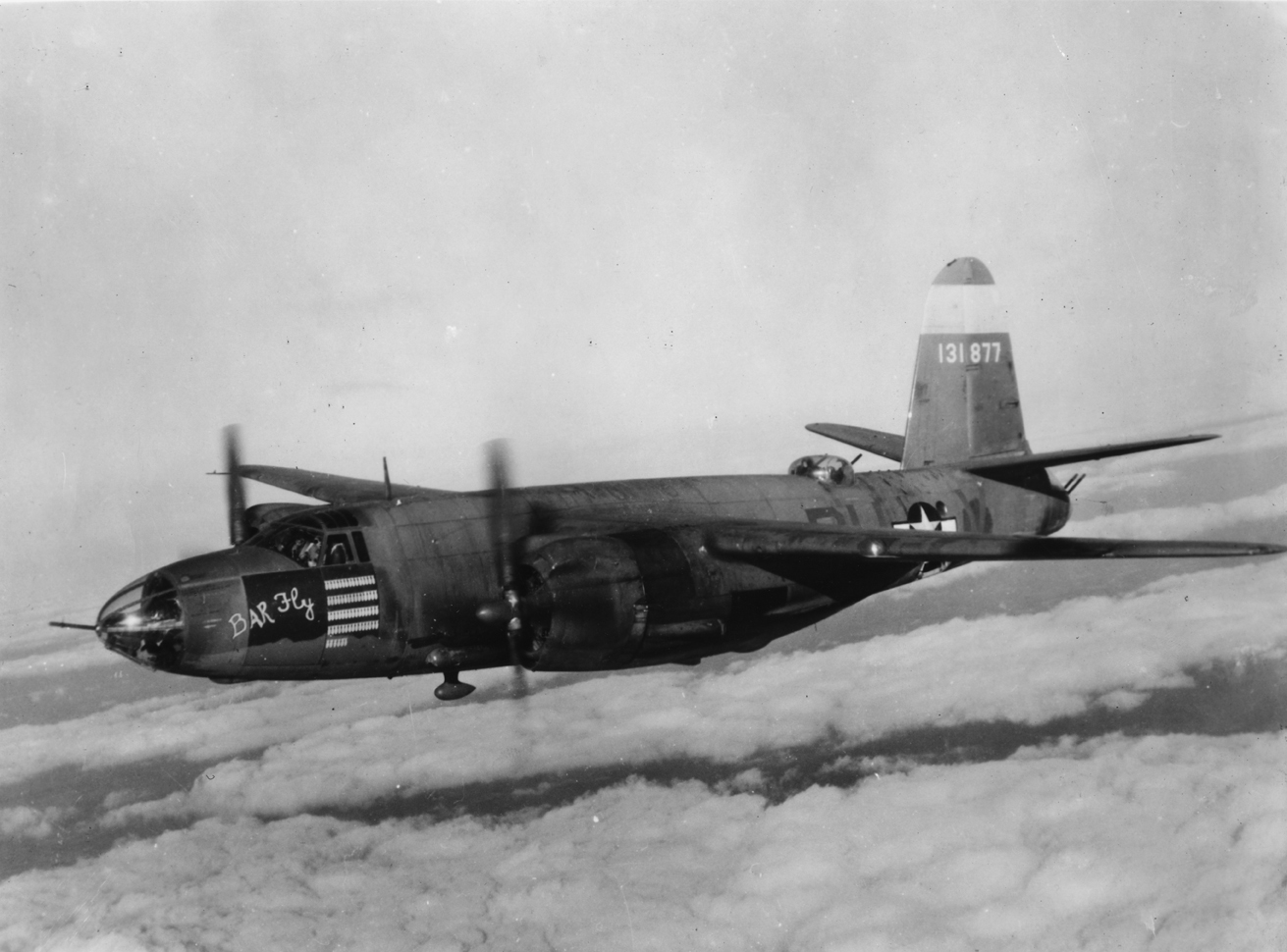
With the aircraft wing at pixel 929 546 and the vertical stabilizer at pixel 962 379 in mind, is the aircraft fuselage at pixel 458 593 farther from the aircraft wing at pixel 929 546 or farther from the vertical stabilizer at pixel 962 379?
the vertical stabilizer at pixel 962 379

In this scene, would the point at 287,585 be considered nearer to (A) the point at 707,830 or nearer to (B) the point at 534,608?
(B) the point at 534,608

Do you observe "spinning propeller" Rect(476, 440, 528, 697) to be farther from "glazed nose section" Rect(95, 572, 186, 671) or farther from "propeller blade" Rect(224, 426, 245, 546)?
"propeller blade" Rect(224, 426, 245, 546)

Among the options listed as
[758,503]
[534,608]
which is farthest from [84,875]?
[758,503]

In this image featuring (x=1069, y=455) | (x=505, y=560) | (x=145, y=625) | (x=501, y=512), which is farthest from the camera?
(x=1069, y=455)

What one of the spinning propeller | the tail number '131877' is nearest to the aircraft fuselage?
the spinning propeller

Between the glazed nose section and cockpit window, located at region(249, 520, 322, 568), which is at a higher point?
cockpit window, located at region(249, 520, 322, 568)

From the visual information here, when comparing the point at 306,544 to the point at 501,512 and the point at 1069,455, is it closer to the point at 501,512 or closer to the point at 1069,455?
the point at 501,512

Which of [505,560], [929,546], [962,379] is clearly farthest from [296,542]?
[962,379]
